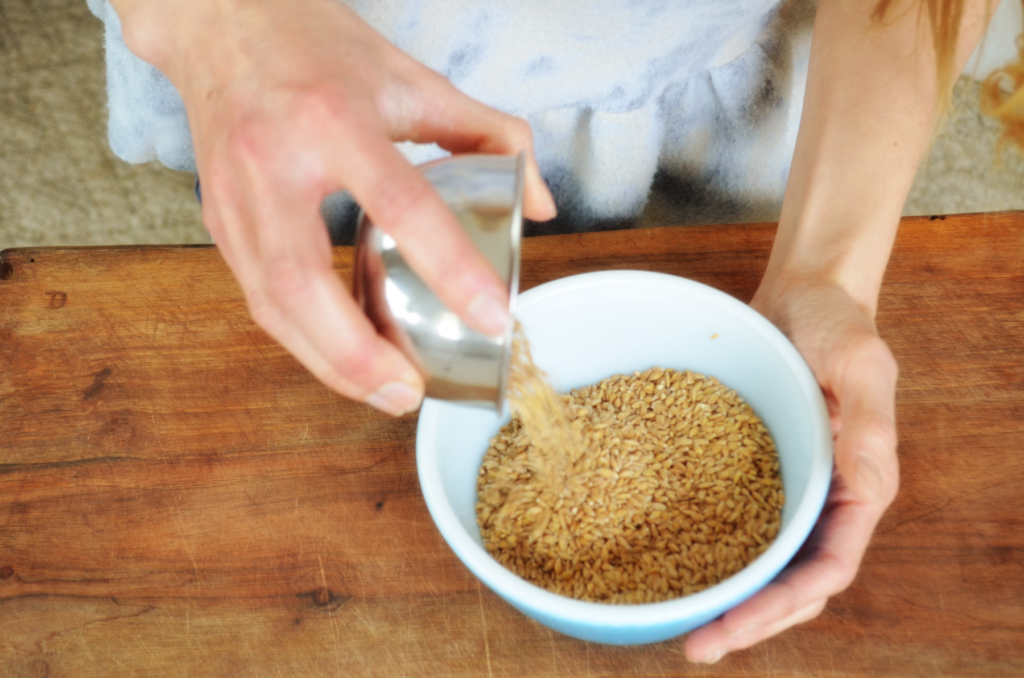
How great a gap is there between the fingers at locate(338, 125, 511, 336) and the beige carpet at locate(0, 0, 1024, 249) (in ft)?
5.69

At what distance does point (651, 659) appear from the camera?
0.82 meters

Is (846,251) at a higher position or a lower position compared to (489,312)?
lower

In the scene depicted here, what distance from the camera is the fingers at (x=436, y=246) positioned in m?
0.53

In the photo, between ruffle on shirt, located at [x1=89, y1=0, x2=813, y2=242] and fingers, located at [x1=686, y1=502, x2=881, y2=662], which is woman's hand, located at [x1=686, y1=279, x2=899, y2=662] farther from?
ruffle on shirt, located at [x1=89, y1=0, x2=813, y2=242]

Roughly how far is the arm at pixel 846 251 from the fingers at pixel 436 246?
0.40m

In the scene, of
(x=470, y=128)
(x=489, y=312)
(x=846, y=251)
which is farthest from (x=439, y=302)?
(x=846, y=251)

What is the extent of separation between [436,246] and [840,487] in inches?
20.4

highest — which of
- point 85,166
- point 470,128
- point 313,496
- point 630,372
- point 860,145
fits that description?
point 470,128

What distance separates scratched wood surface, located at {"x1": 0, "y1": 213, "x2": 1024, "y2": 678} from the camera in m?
0.83

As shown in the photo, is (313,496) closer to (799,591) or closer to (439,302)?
(439,302)

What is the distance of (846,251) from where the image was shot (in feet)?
3.09

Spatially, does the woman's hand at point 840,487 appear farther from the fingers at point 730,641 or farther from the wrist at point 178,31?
the wrist at point 178,31

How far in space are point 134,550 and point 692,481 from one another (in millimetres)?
664

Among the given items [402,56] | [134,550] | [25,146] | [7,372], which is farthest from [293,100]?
[25,146]
